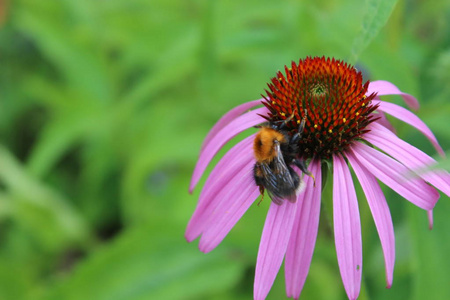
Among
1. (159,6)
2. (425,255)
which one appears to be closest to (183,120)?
(159,6)

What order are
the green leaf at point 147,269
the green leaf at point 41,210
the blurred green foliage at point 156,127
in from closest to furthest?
1. the blurred green foliage at point 156,127
2. the green leaf at point 147,269
3. the green leaf at point 41,210

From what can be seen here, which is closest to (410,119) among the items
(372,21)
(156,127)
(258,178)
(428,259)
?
(372,21)

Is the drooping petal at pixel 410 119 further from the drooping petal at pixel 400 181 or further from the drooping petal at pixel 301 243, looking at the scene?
the drooping petal at pixel 301 243

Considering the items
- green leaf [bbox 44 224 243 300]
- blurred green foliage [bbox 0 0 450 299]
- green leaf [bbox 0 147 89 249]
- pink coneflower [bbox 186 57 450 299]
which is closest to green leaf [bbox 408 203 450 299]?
blurred green foliage [bbox 0 0 450 299]

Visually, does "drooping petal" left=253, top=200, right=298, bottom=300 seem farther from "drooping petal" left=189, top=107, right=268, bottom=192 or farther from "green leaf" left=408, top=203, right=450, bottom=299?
"green leaf" left=408, top=203, right=450, bottom=299

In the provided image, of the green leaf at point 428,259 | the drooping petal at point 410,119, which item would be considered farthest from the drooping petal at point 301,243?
the green leaf at point 428,259

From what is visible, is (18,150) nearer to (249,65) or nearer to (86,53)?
(86,53)
